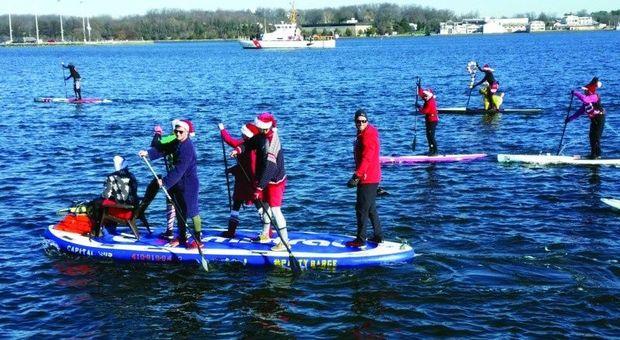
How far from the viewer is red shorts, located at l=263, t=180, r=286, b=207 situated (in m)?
12.3

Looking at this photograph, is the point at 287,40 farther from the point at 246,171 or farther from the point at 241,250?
the point at 241,250

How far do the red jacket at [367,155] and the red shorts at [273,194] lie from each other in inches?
56.4

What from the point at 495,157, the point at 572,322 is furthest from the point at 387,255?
the point at 495,157

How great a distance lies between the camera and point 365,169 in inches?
471

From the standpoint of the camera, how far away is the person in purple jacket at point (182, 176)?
39.8 feet

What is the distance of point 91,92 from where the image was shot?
52.3 metres

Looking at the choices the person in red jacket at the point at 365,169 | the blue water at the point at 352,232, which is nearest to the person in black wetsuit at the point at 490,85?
the blue water at the point at 352,232

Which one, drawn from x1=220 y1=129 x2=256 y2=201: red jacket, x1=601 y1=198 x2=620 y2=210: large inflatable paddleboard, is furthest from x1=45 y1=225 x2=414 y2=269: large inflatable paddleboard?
x1=601 y1=198 x2=620 y2=210: large inflatable paddleboard

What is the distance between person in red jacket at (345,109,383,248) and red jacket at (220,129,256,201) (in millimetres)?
1805

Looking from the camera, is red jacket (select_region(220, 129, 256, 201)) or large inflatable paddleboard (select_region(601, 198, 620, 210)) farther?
large inflatable paddleboard (select_region(601, 198, 620, 210))

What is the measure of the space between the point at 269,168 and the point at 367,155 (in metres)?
1.70

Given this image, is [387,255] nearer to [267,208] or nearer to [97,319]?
[267,208]

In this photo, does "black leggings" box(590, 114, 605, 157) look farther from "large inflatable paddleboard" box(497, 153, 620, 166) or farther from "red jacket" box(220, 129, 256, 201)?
"red jacket" box(220, 129, 256, 201)

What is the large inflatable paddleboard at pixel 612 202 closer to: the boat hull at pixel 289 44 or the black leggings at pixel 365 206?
the black leggings at pixel 365 206
